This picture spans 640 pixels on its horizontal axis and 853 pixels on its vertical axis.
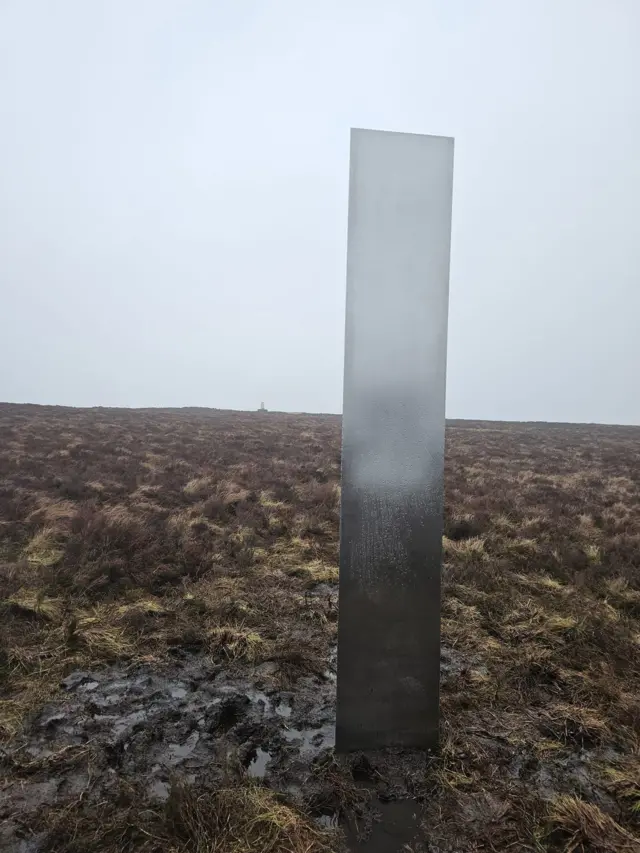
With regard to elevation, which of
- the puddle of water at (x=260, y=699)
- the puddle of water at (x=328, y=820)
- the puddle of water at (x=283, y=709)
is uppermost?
the puddle of water at (x=328, y=820)

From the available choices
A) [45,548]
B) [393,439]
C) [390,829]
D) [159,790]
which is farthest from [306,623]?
[45,548]

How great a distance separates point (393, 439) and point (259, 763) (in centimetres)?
230

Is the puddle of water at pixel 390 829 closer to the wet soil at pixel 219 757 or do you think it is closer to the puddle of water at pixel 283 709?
the wet soil at pixel 219 757

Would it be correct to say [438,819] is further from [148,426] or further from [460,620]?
[148,426]

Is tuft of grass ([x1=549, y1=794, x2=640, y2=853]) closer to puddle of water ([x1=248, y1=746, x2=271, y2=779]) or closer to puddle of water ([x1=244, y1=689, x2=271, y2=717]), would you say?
puddle of water ([x1=248, y1=746, x2=271, y2=779])

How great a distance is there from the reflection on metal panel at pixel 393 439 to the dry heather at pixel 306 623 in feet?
1.59

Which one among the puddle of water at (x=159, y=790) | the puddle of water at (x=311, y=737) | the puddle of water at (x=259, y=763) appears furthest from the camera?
the puddle of water at (x=311, y=737)

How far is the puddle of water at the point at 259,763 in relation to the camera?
2898mm

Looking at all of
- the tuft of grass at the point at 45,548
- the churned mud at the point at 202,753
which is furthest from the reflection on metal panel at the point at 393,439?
the tuft of grass at the point at 45,548

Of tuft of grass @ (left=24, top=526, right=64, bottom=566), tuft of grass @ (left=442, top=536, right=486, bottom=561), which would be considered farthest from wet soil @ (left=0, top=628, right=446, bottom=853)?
tuft of grass @ (left=442, top=536, right=486, bottom=561)

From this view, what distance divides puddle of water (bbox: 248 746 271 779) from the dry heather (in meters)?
0.20

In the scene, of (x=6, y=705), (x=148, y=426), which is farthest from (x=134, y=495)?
(x=148, y=426)

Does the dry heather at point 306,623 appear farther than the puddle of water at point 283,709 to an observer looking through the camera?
No

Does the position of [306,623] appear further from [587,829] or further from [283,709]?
[587,829]
